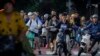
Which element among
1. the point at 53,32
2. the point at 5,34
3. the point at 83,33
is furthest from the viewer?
the point at 53,32

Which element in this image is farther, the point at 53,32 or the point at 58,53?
the point at 53,32

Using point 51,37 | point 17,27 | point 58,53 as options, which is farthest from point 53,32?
point 17,27

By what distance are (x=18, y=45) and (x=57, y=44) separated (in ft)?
29.5

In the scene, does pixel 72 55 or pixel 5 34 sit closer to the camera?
pixel 5 34

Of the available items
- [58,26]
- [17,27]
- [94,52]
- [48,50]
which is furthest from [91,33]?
[17,27]

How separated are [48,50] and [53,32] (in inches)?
52.7

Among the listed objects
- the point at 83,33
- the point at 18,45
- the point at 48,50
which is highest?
the point at 18,45

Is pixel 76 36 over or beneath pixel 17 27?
beneath

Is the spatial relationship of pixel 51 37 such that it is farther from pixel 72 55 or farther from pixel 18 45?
pixel 18 45

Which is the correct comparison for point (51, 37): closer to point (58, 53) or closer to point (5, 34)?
point (58, 53)

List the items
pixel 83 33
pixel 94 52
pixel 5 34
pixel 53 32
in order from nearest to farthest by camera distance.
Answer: pixel 5 34 < pixel 94 52 < pixel 83 33 < pixel 53 32

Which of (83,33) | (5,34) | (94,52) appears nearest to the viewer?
(5,34)

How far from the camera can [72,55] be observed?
18297 mm

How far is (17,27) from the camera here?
8.65 metres
